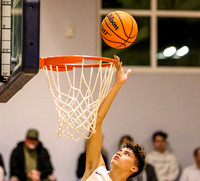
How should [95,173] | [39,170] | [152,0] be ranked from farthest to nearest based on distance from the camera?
1. [152,0]
2. [39,170]
3. [95,173]

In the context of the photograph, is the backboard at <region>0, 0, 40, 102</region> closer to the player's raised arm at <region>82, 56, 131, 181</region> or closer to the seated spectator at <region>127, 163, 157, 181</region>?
the player's raised arm at <region>82, 56, 131, 181</region>

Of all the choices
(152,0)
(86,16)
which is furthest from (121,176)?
(152,0)

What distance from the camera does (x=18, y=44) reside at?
2.82m

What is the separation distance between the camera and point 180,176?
7.71 m

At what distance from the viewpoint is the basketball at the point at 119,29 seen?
11.4 ft

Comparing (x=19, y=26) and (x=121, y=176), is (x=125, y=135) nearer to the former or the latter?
(x=121, y=176)

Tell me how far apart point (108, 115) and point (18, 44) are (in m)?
5.08

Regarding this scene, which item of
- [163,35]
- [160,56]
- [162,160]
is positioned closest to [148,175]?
[162,160]

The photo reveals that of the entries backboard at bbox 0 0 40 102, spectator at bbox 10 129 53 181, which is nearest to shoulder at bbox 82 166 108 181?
backboard at bbox 0 0 40 102

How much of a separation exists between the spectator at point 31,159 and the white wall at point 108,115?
0.81 m

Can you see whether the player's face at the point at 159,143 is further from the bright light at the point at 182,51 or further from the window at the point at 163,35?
the bright light at the point at 182,51

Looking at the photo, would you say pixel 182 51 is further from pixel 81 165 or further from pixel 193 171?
pixel 81 165

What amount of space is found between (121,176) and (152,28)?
16.4 feet

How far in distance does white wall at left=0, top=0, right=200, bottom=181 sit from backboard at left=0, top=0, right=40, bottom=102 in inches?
172
